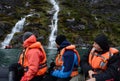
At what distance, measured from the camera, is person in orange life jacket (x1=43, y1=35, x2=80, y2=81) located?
9031mm

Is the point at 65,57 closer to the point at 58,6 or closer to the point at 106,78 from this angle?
the point at 106,78

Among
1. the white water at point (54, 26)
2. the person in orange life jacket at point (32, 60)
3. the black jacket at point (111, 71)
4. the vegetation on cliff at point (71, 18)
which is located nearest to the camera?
the black jacket at point (111, 71)

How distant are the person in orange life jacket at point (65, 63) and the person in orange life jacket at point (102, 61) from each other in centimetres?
74

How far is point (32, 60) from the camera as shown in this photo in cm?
872

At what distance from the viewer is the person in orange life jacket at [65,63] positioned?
29.6ft

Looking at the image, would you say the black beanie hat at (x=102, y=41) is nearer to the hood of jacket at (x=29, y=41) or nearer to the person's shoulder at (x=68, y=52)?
the person's shoulder at (x=68, y=52)

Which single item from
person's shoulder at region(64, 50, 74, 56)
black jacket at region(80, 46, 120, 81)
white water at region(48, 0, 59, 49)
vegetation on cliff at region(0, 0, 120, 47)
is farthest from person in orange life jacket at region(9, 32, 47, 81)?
white water at region(48, 0, 59, 49)

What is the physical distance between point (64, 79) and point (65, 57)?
0.67m

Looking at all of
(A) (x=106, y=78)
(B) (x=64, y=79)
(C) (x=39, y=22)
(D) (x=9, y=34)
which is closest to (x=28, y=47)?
(B) (x=64, y=79)

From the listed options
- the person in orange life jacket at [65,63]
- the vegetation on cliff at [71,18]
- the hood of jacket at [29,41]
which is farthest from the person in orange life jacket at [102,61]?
the vegetation on cliff at [71,18]

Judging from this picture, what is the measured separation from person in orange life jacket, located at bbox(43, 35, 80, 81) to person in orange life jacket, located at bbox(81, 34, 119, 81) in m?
0.74

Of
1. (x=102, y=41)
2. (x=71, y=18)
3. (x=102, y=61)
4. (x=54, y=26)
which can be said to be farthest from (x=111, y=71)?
(x=71, y=18)

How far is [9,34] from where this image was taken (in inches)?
2584

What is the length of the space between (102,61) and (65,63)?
4.64 feet
